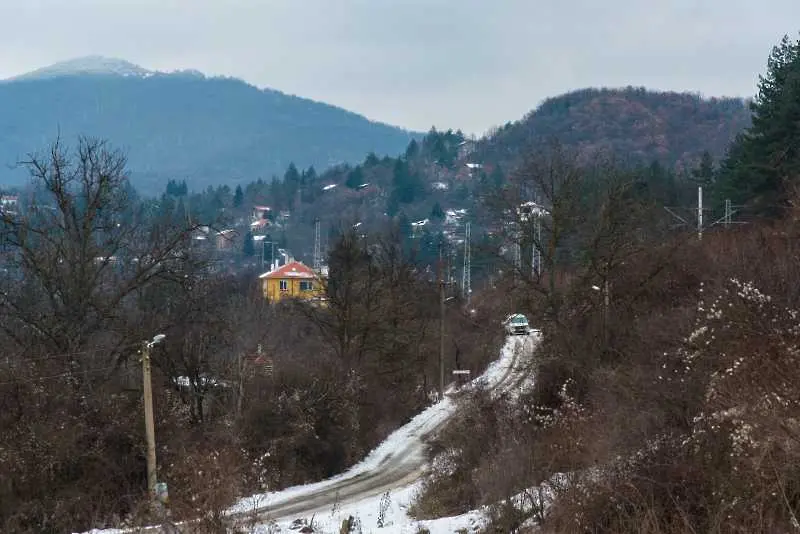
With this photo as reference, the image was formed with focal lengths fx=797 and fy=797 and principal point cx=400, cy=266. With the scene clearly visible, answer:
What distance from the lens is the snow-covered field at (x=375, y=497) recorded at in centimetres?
1332

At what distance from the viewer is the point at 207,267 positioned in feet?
90.2

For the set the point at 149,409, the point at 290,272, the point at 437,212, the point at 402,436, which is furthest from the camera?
the point at 437,212

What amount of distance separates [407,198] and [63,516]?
131m

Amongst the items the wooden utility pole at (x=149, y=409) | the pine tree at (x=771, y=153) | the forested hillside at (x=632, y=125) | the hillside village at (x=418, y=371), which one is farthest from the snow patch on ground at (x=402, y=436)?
the forested hillside at (x=632, y=125)

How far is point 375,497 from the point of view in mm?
23812

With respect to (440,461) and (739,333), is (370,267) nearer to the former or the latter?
(440,461)

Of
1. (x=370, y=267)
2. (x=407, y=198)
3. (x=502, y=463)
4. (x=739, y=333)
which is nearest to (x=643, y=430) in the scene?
(x=739, y=333)

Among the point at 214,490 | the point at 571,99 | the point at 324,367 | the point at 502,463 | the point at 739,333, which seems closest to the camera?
the point at 214,490

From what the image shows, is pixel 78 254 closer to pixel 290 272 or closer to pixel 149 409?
pixel 149 409

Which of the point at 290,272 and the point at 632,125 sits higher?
the point at 632,125

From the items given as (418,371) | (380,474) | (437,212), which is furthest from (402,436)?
(437,212)

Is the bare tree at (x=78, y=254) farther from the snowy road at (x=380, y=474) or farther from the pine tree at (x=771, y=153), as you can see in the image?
the pine tree at (x=771, y=153)

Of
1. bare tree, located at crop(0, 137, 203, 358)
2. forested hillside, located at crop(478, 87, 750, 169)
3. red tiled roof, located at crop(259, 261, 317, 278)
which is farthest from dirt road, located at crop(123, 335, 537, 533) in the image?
forested hillside, located at crop(478, 87, 750, 169)

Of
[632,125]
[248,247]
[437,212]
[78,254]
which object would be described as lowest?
[248,247]
